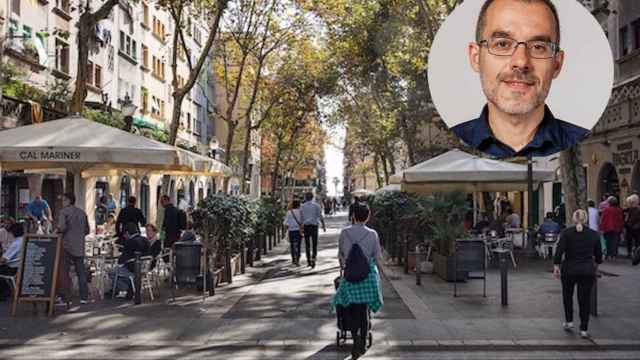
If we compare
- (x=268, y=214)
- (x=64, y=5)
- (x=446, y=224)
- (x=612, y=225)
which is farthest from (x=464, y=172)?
(x=64, y=5)

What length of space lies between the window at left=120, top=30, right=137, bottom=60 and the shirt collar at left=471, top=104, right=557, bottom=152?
32584 mm

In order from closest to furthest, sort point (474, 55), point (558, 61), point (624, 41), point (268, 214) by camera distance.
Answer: point (558, 61) < point (474, 55) < point (268, 214) < point (624, 41)

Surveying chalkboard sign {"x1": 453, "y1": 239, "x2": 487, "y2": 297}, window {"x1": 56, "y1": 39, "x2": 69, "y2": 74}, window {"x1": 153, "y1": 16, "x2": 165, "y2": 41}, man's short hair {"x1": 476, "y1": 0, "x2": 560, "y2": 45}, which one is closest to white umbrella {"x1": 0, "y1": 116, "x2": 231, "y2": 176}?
chalkboard sign {"x1": 453, "y1": 239, "x2": 487, "y2": 297}

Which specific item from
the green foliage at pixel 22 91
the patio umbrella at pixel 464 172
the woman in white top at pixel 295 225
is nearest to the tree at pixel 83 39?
→ the green foliage at pixel 22 91

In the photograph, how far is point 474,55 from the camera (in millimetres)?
7125

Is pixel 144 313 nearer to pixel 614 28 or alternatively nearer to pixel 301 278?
pixel 301 278

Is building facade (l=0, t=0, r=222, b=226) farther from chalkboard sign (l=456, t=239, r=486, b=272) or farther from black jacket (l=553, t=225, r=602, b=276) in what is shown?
black jacket (l=553, t=225, r=602, b=276)

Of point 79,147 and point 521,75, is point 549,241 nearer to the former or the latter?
point 79,147

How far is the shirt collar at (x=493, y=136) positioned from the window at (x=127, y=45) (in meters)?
32.6

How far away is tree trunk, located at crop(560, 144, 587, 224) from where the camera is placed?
16.6m

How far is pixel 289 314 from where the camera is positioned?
12.1 metres

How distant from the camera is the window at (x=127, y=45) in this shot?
125 ft

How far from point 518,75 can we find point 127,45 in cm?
3469

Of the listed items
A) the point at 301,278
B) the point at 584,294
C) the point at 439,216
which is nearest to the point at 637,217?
the point at 439,216
